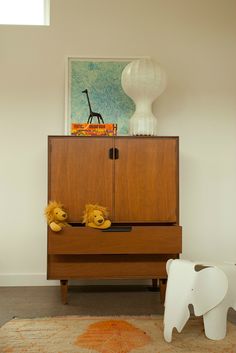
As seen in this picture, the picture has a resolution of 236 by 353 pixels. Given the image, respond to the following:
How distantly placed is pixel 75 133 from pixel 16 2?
1.28m

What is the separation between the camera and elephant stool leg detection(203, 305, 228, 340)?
1.64m

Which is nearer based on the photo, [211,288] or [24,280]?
[211,288]

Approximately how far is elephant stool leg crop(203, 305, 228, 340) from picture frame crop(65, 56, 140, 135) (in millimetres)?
1439

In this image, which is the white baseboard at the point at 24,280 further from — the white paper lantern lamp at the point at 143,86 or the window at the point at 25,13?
the window at the point at 25,13

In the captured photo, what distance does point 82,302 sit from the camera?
224 cm

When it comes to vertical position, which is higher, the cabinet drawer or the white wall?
the white wall

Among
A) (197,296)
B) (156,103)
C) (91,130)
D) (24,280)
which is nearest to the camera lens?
(197,296)

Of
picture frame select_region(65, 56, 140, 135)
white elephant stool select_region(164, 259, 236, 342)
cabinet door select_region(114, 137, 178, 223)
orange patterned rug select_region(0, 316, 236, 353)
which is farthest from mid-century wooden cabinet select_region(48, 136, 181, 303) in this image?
white elephant stool select_region(164, 259, 236, 342)

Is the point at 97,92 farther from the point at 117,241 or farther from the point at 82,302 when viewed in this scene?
the point at 82,302

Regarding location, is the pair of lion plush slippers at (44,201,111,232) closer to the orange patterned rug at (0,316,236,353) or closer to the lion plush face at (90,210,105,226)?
the lion plush face at (90,210,105,226)

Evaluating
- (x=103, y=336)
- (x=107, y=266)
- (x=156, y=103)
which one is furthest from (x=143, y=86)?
(x=103, y=336)

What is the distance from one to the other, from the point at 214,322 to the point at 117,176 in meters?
1.00

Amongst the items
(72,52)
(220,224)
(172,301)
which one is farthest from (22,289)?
(72,52)

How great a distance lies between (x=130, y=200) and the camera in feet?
7.44
